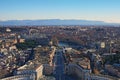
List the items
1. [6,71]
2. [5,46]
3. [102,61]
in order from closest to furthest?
[6,71], [102,61], [5,46]

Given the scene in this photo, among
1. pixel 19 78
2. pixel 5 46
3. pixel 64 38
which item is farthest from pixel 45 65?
pixel 64 38

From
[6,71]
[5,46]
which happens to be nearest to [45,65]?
[6,71]

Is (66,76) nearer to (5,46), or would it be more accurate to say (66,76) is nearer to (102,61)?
(102,61)

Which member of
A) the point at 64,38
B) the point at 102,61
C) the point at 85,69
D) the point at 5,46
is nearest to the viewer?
the point at 85,69

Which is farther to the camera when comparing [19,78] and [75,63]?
[75,63]

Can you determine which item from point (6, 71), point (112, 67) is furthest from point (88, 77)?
point (6, 71)

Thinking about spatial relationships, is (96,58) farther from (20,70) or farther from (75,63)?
(20,70)

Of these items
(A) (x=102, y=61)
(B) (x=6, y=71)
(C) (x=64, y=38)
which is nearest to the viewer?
(B) (x=6, y=71)

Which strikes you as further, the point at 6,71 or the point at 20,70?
the point at 6,71

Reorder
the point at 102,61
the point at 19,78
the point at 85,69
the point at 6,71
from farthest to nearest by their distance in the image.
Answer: the point at 102,61 → the point at 6,71 → the point at 85,69 → the point at 19,78
